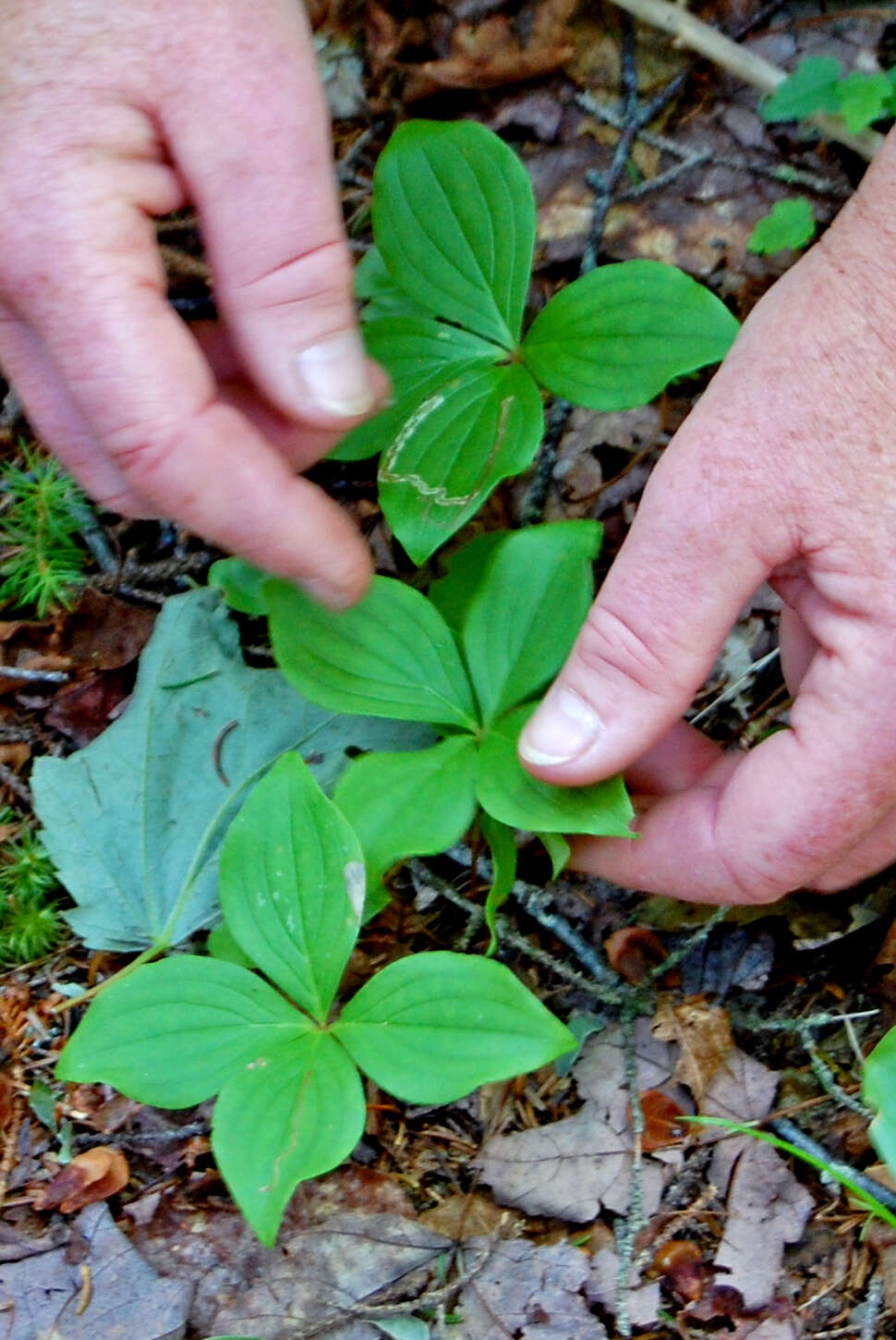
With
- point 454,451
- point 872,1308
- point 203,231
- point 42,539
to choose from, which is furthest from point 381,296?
point 872,1308

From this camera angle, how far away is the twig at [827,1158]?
6.64ft

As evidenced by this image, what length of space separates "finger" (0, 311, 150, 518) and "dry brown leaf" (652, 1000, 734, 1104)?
1.41 meters

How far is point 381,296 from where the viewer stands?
2.59 m

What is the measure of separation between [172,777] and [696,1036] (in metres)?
1.20

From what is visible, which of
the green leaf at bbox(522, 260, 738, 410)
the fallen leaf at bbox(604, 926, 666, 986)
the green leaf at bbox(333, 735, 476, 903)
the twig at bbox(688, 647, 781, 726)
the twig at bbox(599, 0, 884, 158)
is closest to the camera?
the green leaf at bbox(333, 735, 476, 903)

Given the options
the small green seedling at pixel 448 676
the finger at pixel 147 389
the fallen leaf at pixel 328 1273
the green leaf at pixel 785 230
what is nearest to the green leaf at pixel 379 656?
the small green seedling at pixel 448 676

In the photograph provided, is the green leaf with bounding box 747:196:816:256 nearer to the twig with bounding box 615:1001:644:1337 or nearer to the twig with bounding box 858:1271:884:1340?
the twig with bounding box 615:1001:644:1337

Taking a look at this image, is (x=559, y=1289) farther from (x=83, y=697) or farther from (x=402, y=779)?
(x=83, y=697)

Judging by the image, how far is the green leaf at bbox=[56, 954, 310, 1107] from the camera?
6.28 feet

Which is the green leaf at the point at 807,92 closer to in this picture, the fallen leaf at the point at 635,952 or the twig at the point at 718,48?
the twig at the point at 718,48

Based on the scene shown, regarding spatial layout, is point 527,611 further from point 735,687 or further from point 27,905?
point 27,905

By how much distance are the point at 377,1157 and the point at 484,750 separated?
2.68 ft

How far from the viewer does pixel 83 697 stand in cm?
253

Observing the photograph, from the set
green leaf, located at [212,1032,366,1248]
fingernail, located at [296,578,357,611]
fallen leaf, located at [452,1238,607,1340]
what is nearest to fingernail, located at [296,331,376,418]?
fingernail, located at [296,578,357,611]
